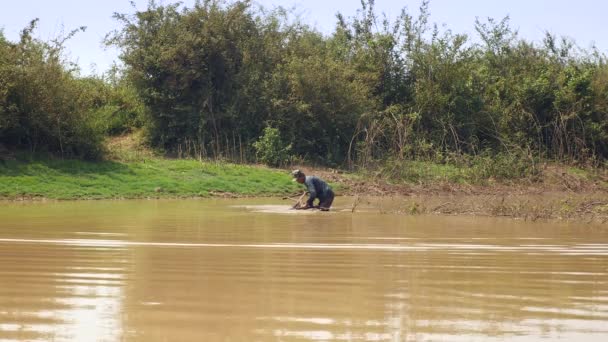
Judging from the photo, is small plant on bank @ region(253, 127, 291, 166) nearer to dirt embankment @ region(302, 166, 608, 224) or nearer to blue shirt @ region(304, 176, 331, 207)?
dirt embankment @ region(302, 166, 608, 224)

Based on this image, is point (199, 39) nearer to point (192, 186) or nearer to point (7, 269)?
point (192, 186)

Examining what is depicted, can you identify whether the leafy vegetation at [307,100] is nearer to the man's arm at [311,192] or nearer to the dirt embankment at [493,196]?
the dirt embankment at [493,196]

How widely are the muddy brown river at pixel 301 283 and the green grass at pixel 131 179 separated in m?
10.0

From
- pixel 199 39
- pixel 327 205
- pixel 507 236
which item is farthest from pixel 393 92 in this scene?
pixel 507 236

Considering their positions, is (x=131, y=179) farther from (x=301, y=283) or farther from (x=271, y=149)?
(x=301, y=283)

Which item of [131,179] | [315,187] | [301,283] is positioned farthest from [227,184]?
[301,283]

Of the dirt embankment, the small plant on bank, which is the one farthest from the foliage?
the dirt embankment

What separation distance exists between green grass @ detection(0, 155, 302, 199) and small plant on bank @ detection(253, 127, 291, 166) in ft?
7.68

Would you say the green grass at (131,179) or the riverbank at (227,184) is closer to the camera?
the riverbank at (227,184)

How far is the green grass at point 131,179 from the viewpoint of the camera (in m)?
27.3

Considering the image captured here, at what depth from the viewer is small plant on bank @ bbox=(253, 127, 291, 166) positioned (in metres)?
35.4

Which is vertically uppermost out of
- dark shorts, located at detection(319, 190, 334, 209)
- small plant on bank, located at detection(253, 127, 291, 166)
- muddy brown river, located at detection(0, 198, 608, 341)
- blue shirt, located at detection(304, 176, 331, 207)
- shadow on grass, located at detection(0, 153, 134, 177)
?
small plant on bank, located at detection(253, 127, 291, 166)

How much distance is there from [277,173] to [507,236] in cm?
1786

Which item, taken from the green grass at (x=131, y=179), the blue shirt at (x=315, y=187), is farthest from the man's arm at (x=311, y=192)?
Answer: the green grass at (x=131, y=179)
